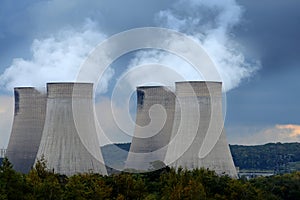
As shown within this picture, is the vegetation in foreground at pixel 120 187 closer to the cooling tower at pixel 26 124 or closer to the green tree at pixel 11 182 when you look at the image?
the green tree at pixel 11 182

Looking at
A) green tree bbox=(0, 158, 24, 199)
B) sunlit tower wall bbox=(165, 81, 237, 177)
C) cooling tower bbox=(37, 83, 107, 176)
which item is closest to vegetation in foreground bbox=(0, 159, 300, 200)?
green tree bbox=(0, 158, 24, 199)

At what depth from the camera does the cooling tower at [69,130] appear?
2331 centimetres

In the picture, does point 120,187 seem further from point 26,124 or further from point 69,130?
point 26,124

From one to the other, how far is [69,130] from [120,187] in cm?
529

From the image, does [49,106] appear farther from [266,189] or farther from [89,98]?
[266,189]

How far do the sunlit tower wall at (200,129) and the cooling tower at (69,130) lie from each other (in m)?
2.87

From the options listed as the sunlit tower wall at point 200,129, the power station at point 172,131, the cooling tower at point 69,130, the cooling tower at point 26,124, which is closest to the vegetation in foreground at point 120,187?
the cooling tower at point 69,130

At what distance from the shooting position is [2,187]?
13.8 meters

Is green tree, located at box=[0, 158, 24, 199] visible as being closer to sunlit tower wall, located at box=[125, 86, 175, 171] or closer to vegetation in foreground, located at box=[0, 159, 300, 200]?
vegetation in foreground, located at box=[0, 159, 300, 200]

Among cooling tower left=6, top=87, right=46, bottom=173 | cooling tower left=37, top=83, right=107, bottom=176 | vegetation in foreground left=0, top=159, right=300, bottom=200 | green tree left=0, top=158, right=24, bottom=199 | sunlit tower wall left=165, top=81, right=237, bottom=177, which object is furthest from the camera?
cooling tower left=6, top=87, right=46, bottom=173

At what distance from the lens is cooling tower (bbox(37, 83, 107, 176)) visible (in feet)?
76.5

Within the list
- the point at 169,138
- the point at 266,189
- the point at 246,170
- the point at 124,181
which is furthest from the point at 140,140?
the point at 246,170

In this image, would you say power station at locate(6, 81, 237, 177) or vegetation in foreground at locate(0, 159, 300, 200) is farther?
power station at locate(6, 81, 237, 177)

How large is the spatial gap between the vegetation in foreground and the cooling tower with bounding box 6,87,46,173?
3.46 metres
